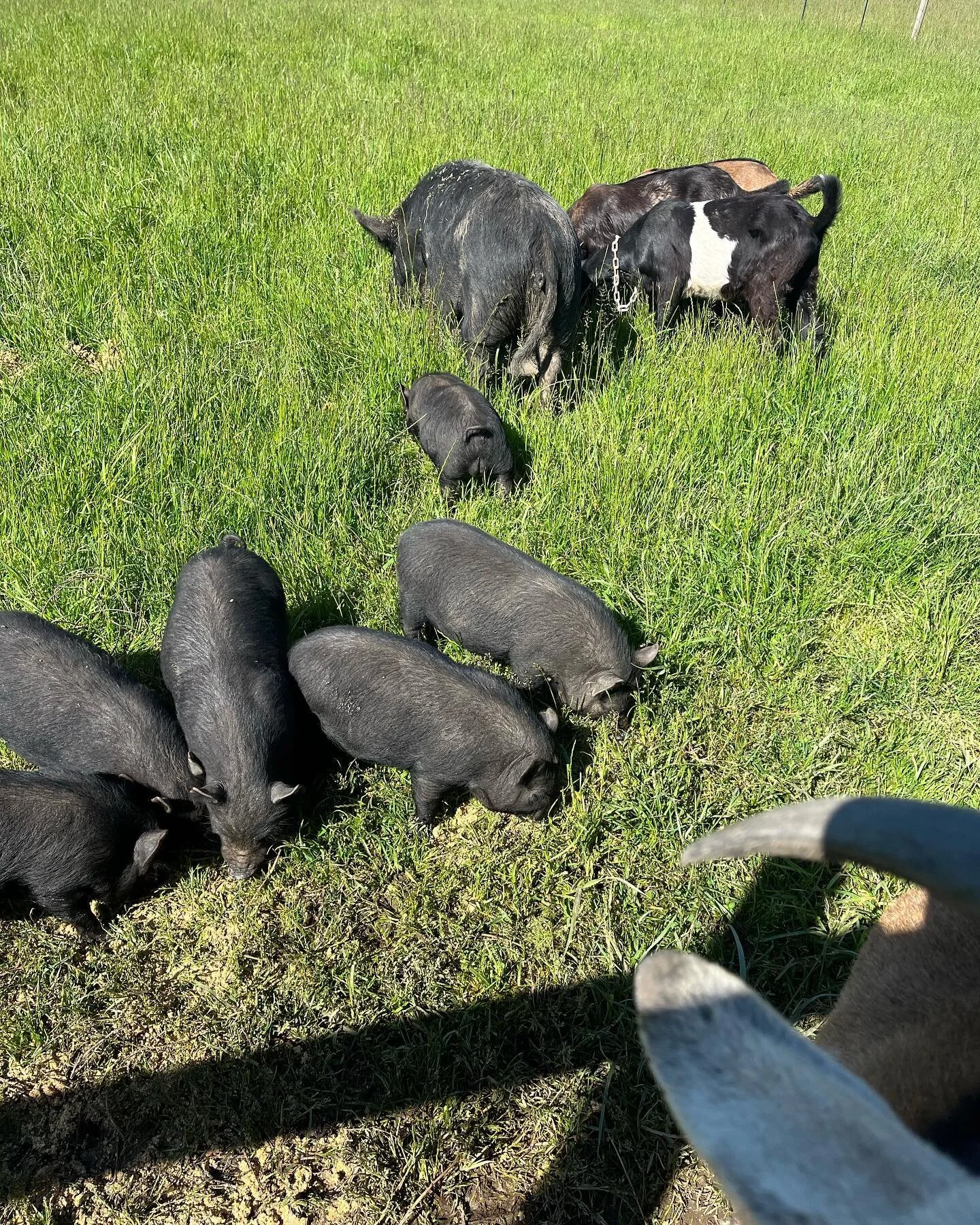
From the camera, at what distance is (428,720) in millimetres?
3307

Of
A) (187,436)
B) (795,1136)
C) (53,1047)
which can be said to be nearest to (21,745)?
(53,1047)

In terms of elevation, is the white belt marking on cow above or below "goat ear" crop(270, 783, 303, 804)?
above

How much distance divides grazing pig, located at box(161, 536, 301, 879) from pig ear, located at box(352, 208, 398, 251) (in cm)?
333

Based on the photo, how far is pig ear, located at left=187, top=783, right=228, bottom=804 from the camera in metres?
3.04

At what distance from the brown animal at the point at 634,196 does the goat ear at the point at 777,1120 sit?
738cm

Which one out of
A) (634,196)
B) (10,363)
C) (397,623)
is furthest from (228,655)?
(634,196)

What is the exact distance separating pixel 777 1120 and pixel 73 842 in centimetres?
278

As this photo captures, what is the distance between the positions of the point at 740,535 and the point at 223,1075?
324cm

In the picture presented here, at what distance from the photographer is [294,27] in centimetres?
1301

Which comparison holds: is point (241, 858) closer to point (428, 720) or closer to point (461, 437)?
point (428, 720)

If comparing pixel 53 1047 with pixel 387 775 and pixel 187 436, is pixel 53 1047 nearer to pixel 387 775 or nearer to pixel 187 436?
pixel 387 775

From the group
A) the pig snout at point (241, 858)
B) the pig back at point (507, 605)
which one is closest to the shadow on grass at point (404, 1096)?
the pig snout at point (241, 858)

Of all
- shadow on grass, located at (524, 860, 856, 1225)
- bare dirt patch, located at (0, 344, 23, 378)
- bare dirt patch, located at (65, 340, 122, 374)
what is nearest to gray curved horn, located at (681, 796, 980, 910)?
shadow on grass, located at (524, 860, 856, 1225)

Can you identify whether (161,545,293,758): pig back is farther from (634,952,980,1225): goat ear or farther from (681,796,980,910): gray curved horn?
(634,952,980,1225): goat ear
